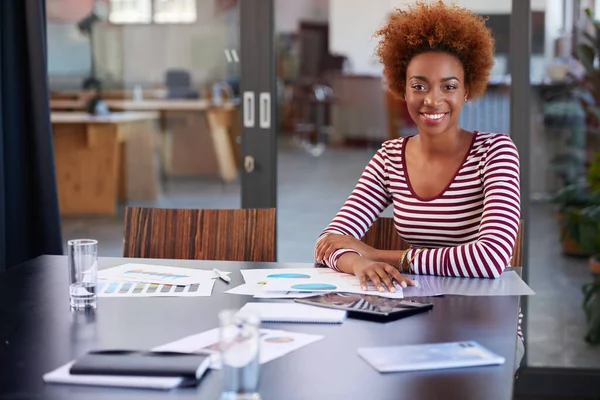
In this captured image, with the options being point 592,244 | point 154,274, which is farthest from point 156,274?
point 592,244

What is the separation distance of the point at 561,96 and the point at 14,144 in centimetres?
219

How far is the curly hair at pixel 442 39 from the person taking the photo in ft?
7.80

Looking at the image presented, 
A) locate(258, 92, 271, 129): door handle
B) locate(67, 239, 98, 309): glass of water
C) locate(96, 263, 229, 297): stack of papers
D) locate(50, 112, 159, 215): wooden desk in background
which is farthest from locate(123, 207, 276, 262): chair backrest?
locate(50, 112, 159, 215): wooden desk in background

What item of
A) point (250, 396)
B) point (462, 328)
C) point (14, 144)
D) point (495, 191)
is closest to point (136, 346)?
point (250, 396)

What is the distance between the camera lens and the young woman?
2.26 meters

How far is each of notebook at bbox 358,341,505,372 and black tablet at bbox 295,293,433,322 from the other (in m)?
0.19

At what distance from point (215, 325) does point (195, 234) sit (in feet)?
3.02

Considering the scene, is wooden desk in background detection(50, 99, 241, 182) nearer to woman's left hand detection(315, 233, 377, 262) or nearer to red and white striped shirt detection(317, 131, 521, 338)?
red and white striped shirt detection(317, 131, 521, 338)

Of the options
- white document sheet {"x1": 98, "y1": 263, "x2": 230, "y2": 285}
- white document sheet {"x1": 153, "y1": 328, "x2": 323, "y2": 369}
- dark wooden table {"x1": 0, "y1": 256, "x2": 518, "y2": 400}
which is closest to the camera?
dark wooden table {"x1": 0, "y1": 256, "x2": 518, "y2": 400}

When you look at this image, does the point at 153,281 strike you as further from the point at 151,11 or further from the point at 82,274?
the point at 151,11

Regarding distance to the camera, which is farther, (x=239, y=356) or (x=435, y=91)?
Answer: (x=435, y=91)

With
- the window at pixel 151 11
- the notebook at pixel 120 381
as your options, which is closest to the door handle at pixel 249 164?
the window at pixel 151 11

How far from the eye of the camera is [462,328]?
1.59 meters

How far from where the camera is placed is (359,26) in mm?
3545
